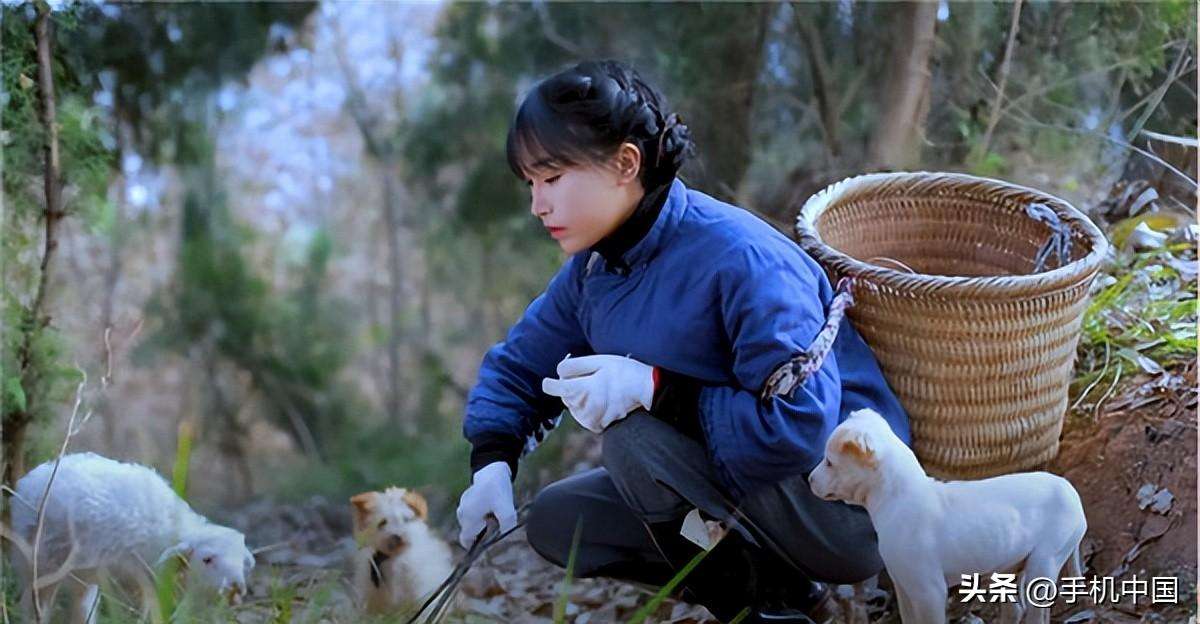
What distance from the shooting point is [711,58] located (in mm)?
1766

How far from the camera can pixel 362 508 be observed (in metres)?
1.42

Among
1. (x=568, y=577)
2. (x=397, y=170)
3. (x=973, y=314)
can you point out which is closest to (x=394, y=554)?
(x=568, y=577)

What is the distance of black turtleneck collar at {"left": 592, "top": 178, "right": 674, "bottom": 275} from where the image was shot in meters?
1.24

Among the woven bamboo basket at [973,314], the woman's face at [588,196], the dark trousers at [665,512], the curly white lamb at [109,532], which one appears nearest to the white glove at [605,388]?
the dark trousers at [665,512]

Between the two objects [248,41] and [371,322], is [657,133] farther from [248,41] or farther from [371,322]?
[371,322]

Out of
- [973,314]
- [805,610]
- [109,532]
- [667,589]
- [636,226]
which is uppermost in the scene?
[636,226]

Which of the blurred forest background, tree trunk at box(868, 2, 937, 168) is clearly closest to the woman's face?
the blurred forest background

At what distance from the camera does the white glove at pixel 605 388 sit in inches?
48.1

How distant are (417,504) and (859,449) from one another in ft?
1.74

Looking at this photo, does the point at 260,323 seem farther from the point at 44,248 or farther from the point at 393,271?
the point at 44,248

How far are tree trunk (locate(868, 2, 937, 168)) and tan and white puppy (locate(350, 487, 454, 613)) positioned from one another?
84 cm

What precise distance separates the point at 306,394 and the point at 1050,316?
4.10 ft

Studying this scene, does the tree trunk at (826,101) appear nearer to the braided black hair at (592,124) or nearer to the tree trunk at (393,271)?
the braided black hair at (592,124)

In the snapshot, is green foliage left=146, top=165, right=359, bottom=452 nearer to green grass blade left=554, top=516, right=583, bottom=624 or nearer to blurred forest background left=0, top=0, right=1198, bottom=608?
blurred forest background left=0, top=0, right=1198, bottom=608
